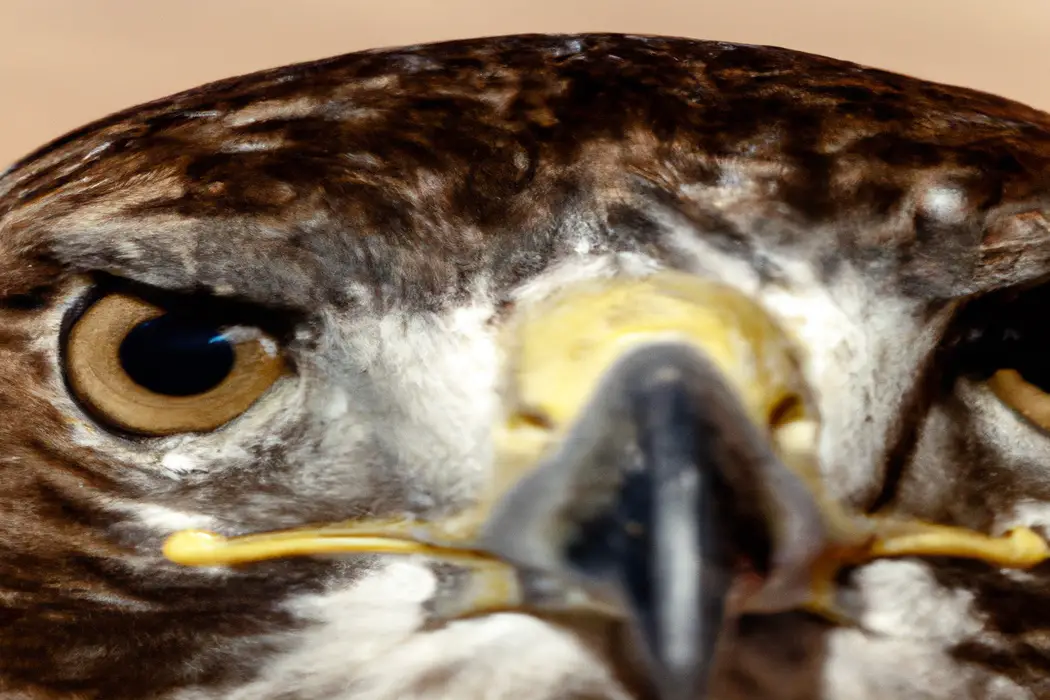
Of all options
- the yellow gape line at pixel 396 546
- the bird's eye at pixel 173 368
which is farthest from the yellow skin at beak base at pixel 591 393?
the bird's eye at pixel 173 368

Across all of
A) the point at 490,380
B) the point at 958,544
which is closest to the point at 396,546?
the point at 490,380

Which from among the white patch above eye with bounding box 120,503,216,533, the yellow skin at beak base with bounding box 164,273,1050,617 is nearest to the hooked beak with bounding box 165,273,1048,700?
the yellow skin at beak base with bounding box 164,273,1050,617

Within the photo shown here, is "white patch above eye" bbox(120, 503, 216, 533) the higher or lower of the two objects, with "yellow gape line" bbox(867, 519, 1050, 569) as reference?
higher

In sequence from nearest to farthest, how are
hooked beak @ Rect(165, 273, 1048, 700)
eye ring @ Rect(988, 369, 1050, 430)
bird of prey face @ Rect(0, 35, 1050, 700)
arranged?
hooked beak @ Rect(165, 273, 1048, 700) → bird of prey face @ Rect(0, 35, 1050, 700) → eye ring @ Rect(988, 369, 1050, 430)

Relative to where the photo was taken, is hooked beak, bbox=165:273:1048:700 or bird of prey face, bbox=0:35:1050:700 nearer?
hooked beak, bbox=165:273:1048:700

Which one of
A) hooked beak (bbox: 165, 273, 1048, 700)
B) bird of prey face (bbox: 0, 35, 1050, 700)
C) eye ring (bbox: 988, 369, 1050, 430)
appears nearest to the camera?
hooked beak (bbox: 165, 273, 1048, 700)

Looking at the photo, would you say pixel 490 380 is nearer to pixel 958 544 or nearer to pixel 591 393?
pixel 591 393

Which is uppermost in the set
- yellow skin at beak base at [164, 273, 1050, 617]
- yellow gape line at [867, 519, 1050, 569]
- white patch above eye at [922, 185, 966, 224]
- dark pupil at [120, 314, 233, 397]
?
dark pupil at [120, 314, 233, 397]

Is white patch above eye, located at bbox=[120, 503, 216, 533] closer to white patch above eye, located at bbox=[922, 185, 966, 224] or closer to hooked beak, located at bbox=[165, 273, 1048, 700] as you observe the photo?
hooked beak, located at bbox=[165, 273, 1048, 700]

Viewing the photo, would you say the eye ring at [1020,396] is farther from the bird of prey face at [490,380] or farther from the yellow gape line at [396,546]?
the yellow gape line at [396,546]
